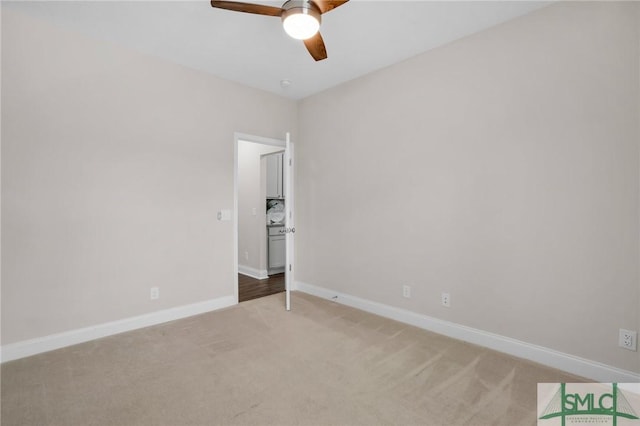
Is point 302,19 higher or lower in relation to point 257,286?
higher

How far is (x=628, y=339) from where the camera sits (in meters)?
2.04

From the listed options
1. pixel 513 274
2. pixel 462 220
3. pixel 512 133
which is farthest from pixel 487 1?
pixel 513 274

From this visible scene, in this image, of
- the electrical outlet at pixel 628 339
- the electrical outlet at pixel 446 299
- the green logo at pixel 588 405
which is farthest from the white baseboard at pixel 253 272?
the electrical outlet at pixel 628 339

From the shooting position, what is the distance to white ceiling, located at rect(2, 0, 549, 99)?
238cm

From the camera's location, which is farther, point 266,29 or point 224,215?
point 224,215

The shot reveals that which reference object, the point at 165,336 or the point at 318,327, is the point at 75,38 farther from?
the point at 318,327

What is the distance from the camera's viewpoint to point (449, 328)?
9.54 ft

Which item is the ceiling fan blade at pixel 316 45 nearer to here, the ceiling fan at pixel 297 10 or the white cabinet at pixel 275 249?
the ceiling fan at pixel 297 10

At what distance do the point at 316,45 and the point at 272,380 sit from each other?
248 centimetres

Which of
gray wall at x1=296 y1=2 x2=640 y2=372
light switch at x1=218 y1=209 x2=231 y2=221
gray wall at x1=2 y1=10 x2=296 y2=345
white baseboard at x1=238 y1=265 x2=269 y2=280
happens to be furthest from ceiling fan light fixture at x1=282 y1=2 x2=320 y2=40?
white baseboard at x1=238 y1=265 x2=269 y2=280

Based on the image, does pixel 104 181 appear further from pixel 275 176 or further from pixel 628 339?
pixel 628 339

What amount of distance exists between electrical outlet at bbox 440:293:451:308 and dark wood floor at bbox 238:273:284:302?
2349 millimetres

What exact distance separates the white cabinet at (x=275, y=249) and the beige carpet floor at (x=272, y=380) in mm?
2332

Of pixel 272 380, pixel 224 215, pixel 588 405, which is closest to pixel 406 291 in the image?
pixel 588 405
